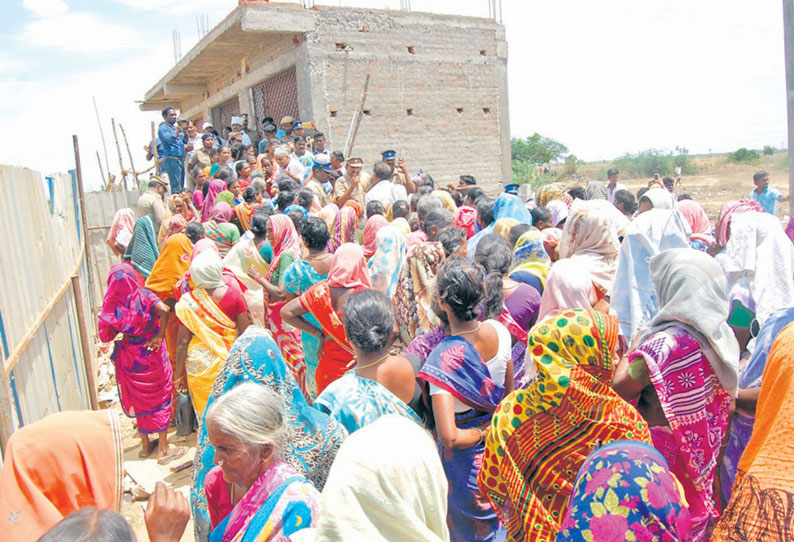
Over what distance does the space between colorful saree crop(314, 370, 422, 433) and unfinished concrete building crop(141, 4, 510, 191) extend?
37.6ft

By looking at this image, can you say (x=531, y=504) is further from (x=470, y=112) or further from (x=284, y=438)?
(x=470, y=112)

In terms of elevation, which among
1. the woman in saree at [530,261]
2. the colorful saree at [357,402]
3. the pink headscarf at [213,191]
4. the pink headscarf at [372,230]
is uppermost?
the pink headscarf at [213,191]

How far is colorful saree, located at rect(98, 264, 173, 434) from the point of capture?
15.8 feet

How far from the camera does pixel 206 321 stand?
458cm

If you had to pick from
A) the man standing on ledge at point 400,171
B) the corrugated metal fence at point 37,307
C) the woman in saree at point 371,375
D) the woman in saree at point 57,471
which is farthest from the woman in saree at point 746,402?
the man standing on ledge at point 400,171

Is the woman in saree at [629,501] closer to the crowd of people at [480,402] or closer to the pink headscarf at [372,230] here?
the crowd of people at [480,402]

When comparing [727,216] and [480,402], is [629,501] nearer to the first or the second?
[480,402]

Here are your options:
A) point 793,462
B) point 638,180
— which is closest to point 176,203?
point 793,462

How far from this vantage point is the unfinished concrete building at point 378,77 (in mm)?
13117

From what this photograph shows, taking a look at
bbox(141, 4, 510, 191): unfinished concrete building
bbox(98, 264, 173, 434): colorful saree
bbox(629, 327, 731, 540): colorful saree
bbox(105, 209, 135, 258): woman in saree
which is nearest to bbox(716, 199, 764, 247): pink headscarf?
bbox(629, 327, 731, 540): colorful saree

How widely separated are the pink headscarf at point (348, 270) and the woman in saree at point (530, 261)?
1.06m

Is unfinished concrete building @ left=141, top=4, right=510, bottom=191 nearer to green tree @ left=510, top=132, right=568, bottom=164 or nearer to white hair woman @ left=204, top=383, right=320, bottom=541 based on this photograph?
white hair woman @ left=204, top=383, right=320, bottom=541

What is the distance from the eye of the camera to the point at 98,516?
141 cm

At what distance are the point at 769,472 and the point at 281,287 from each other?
12.9ft
